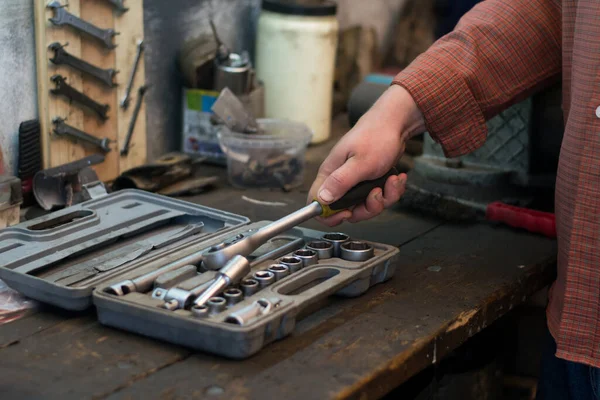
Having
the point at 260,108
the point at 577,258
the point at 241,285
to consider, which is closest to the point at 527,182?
the point at 577,258

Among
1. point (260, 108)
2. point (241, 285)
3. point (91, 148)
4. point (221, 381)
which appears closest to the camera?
point (221, 381)

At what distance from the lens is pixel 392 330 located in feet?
3.00

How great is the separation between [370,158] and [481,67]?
0.78ft

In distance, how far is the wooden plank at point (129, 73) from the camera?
1432 mm

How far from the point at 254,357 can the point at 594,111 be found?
512 millimetres

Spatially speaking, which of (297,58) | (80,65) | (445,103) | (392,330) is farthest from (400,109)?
(297,58)

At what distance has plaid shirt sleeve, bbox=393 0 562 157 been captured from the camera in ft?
3.79

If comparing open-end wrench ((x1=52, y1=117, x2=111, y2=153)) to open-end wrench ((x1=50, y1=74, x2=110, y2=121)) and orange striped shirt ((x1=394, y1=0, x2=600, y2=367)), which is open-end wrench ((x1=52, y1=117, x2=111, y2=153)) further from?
orange striped shirt ((x1=394, y1=0, x2=600, y2=367))

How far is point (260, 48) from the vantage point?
5.84 feet

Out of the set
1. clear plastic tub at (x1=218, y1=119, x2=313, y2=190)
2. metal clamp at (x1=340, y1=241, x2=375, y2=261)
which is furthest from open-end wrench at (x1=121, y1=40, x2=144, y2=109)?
metal clamp at (x1=340, y1=241, x2=375, y2=261)

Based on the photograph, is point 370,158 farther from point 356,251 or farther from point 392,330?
point 392,330

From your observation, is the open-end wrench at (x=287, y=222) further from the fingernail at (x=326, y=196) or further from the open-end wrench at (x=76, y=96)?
the open-end wrench at (x=76, y=96)

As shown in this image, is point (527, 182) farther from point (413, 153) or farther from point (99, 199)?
point (99, 199)

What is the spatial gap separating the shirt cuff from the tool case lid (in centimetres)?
30
